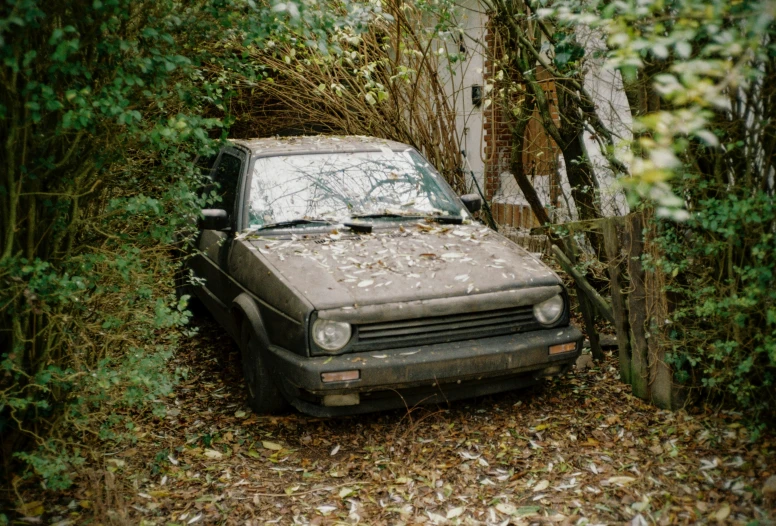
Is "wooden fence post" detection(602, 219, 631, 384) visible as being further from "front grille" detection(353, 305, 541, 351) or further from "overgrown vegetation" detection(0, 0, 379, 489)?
"overgrown vegetation" detection(0, 0, 379, 489)

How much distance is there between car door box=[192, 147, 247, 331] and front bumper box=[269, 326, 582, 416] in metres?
1.16

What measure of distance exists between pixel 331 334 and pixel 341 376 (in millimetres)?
257

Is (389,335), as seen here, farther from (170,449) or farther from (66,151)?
(66,151)

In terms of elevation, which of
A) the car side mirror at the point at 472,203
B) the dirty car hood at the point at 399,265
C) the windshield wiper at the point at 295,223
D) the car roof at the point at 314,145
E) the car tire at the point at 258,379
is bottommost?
the car tire at the point at 258,379

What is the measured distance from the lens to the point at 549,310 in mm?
4719

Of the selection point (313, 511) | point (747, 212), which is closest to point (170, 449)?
point (313, 511)

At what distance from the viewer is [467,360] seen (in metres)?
4.36

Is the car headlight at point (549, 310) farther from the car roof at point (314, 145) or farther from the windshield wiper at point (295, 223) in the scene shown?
the car roof at point (314, 145)

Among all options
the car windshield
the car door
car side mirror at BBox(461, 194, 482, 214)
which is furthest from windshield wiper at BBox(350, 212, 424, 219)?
the car door

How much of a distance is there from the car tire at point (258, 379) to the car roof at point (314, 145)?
1.59 meters

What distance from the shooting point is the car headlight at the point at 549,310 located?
15.4 feet

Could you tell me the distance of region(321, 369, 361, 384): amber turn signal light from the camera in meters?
4.18

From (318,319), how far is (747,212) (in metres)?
2.32

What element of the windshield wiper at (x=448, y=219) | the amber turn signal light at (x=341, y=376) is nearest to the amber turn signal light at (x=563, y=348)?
the amber turn signal light at (x=341, y=376)
